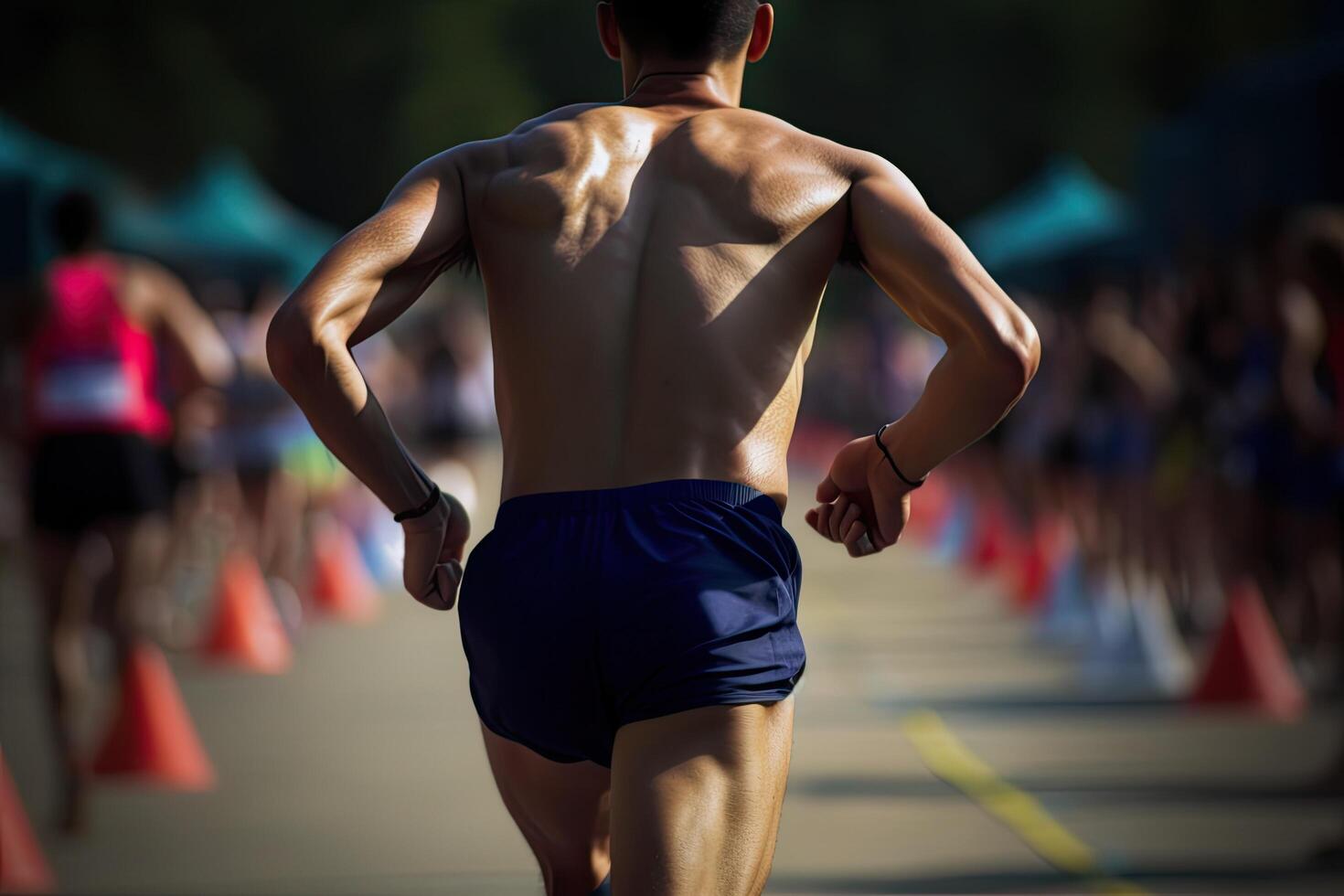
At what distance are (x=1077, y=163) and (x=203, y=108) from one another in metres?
16.8

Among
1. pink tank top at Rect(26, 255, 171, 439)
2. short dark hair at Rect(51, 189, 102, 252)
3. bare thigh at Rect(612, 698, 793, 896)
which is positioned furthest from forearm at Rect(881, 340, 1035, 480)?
short dark hair at Rect(51, 189, 102, 252)

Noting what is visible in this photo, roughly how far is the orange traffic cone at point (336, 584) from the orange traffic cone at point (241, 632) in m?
2.07

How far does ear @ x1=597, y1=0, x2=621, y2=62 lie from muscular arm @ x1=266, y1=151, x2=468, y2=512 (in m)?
0.41

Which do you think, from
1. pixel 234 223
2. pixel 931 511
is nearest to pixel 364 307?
pixel 931 511

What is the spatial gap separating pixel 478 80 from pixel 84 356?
40652mm

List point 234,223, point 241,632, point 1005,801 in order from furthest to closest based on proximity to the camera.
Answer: point 234,223 < point 241,632 < point 1005,801

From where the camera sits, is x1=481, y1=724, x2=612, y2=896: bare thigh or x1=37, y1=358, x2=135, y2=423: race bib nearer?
x1=481, y1=724, x2=612, y2=896: bare thigh

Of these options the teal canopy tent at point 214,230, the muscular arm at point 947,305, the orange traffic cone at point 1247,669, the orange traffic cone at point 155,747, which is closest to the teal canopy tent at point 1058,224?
the teal canopy tent at point 214,230

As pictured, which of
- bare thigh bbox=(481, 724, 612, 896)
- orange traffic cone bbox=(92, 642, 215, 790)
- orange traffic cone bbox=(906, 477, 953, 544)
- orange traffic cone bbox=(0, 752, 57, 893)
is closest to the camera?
A: bare thigh bbox=(481, 724, 612, 896)

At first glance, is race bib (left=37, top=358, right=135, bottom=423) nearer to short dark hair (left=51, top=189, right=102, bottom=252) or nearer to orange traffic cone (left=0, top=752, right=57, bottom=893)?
short dark hair (left=51, top=189, right=102, bottom=252)

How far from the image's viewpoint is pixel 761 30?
374 cm

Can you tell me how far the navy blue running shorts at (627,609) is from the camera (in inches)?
131

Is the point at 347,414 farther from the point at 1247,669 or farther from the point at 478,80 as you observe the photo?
the point at 478,80

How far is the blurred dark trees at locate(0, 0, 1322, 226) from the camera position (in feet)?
138
